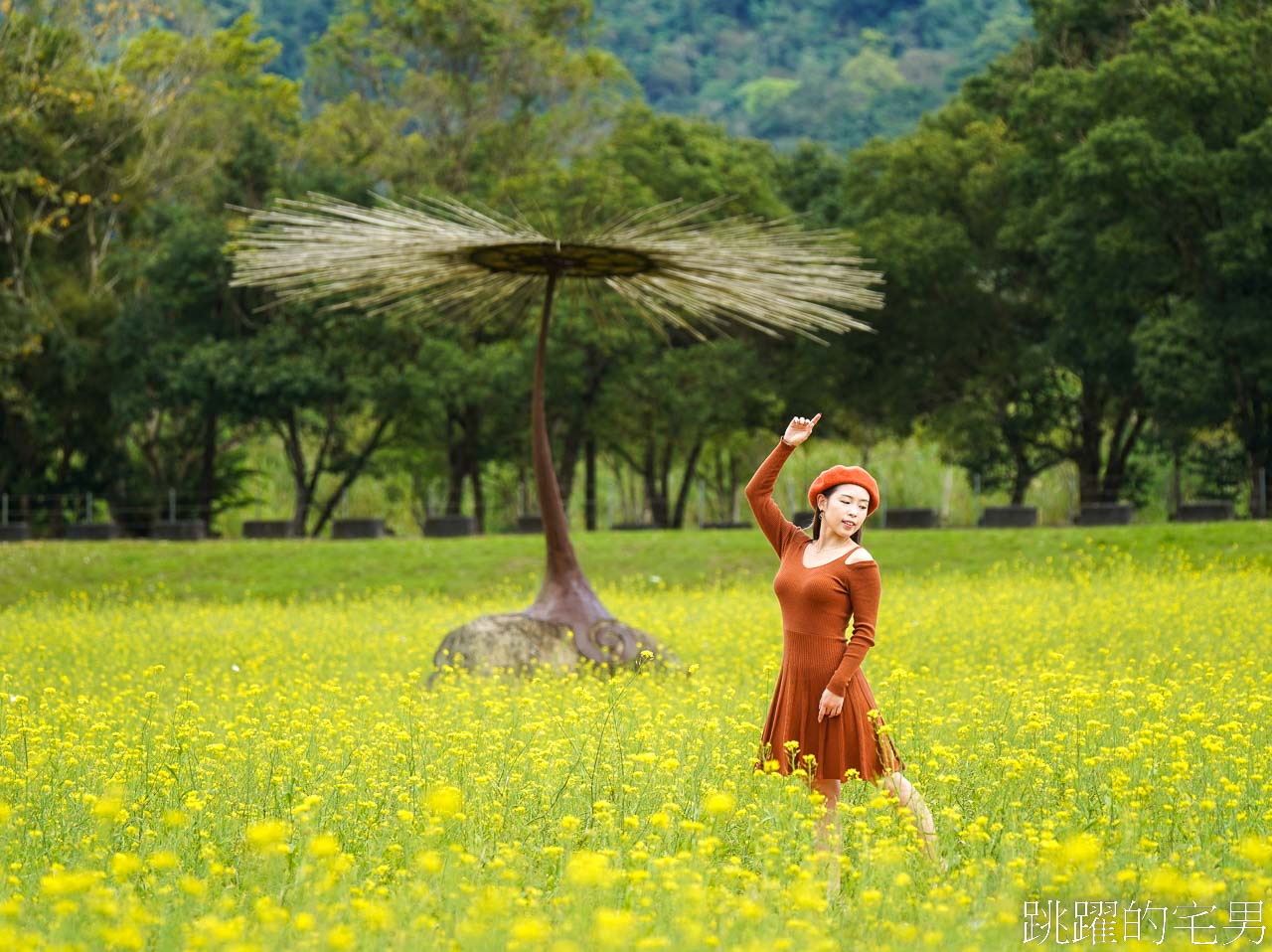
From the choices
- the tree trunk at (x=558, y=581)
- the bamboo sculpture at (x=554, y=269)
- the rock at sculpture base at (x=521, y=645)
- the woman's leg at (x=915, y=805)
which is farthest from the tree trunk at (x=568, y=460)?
the woman's leg at (x=915, y=805)

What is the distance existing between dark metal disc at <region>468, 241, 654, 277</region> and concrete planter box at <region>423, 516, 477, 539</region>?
1648 cm

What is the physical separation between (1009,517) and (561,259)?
16.7 meters

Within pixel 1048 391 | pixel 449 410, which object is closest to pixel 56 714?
pixel 449 410

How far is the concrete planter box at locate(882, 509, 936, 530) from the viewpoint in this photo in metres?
30.9

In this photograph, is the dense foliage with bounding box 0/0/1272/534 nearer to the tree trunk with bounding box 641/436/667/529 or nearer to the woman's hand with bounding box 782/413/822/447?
the tree trunk with bounding box 641/436/667/529

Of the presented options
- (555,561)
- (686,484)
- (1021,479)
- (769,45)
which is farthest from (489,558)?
(769,45)

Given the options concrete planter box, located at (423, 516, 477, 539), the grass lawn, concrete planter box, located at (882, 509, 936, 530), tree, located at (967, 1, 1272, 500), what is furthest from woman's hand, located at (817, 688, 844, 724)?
concrete planter box, located at (882, 509, 936, 530)

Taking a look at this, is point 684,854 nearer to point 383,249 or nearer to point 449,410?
point 383,249

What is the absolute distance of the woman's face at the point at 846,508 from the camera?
21.5 feet

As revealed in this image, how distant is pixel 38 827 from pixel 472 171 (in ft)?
117

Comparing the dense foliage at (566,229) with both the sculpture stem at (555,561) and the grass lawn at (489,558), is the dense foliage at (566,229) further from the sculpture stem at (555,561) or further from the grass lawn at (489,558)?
the sculpture stem at (555,561)

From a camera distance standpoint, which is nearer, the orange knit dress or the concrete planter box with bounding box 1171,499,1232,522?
the orange knit dress

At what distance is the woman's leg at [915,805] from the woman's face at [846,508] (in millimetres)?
1058

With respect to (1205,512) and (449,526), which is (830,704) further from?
(449,526)
